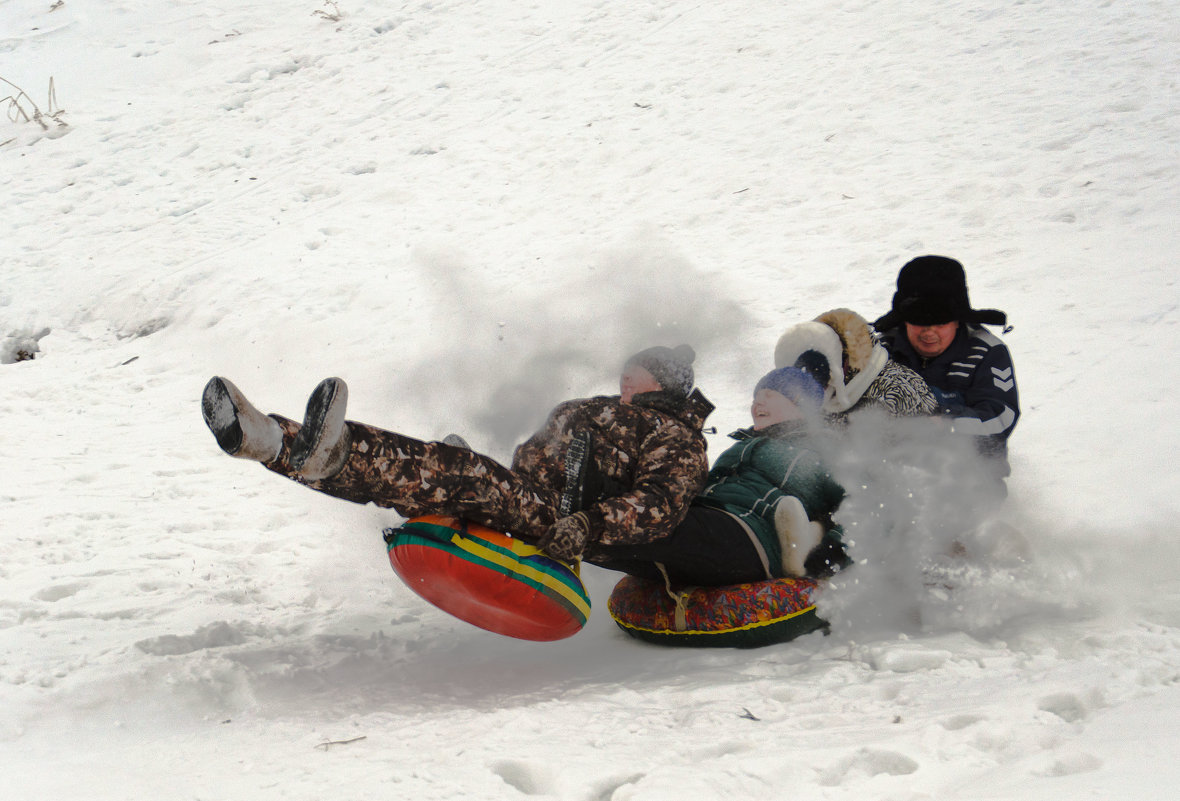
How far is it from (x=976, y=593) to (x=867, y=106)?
643 cm

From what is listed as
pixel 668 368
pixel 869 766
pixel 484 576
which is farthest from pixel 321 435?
pixel 869 766

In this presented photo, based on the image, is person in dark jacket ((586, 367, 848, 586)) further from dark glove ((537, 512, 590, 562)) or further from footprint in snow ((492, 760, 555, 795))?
footprint in snow ((492, 760, 555, 795))

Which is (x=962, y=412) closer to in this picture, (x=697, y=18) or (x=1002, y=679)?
(x=1002, y=679)

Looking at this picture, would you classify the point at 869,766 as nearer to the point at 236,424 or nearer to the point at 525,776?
the point at 525,776

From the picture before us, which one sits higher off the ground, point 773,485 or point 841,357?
point 841,357

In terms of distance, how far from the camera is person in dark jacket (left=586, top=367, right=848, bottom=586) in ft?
9.77

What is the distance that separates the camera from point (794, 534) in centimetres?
306

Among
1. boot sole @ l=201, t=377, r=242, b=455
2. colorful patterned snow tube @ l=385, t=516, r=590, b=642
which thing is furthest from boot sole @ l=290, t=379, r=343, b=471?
colorful patterned snow tube @ l=385, t=516, r=590, b=642

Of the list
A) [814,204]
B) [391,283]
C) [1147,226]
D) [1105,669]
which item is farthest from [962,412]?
[391,283]

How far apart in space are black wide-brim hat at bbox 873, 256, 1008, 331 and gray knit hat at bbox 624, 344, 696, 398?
0.95 metres

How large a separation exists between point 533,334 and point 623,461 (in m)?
1.84

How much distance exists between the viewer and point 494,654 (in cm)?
308

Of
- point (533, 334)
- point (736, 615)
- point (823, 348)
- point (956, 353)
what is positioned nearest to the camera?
point (736, 615)

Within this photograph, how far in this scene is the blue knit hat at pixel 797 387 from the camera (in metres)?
3.28
